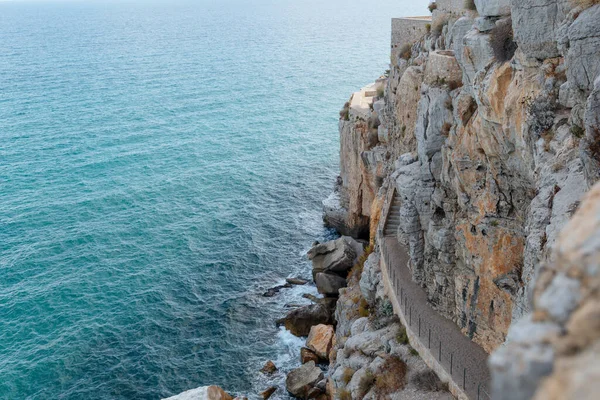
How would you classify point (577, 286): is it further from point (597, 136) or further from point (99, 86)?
point (99, 86)

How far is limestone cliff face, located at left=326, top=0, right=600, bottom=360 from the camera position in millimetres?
20531

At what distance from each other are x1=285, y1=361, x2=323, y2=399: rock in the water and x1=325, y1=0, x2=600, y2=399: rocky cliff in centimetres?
415

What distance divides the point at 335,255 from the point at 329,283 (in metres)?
4.03

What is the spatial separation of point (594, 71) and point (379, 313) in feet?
80.5

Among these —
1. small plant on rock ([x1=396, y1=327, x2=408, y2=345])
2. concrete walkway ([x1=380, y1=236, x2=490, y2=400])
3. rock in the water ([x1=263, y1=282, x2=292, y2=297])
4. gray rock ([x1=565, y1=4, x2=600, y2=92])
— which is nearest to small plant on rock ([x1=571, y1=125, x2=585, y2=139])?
A: gray rock ([x1=565, y1=4, x2=600, y2=92])

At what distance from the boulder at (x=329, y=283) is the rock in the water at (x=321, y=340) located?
5959 millimetres

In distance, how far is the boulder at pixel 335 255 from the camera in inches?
2229

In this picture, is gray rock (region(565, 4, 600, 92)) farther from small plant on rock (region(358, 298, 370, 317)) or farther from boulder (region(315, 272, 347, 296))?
boulder (region(315, 272, 347, 296))

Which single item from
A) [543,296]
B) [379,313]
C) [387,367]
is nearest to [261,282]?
[379,313]

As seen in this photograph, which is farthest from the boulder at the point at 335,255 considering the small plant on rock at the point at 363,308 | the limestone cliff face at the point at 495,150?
the small plant on rock at the point at 363,308

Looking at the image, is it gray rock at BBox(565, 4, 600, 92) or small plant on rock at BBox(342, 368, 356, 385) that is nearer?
gray rock at BBox(565, 4, 600, 92)

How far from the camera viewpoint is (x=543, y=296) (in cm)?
645

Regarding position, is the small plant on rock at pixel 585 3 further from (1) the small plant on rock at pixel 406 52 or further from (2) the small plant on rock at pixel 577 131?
(1) the small plant on rock at pixel 406 52

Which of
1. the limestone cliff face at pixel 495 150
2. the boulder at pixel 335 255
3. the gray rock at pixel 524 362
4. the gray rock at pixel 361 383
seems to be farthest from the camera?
the boulder at pixel 335 255
